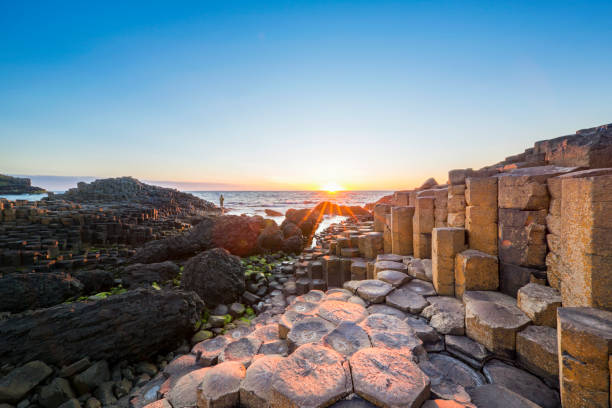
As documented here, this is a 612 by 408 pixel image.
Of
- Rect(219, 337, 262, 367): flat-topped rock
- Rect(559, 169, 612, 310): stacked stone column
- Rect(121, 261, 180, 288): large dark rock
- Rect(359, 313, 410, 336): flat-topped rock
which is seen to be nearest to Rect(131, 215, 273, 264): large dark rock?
Rect(121, 261, 180, 288): large dark rock

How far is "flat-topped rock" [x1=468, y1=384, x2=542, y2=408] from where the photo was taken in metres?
1.96

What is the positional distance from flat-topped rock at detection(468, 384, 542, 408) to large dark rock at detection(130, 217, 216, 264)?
34.8 ft

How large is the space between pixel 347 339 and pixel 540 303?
91.1 inches

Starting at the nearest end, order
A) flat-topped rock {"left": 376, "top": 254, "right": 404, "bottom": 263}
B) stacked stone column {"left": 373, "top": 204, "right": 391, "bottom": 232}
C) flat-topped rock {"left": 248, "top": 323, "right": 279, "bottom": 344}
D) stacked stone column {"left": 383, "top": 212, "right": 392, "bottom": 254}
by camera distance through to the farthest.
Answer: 1. flat-topped rock {"left": 248, "top": 323, "right": 279, "bottom": 344}
2. flat-topped rock {"left": 376, "top": 254, "right": 404, "bottom": 263}
3. stacked stone column {"left": 383, "top": 212, "right": 392, "bottom": 254}
4. stacked stone column {"left": 373, "top": 204, "right": 391, "bottom": 232}

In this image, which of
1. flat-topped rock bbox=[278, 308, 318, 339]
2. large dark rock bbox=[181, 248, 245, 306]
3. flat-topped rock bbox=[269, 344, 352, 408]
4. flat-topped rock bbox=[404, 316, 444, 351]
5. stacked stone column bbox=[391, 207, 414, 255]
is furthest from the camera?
large dark rock bbox=[181, 248, 245, 306]

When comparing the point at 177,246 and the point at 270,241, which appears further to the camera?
the point at 270,241

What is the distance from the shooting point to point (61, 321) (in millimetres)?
3867

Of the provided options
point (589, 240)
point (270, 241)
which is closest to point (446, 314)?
point (589, 240)

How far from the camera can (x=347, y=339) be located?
2662 mm

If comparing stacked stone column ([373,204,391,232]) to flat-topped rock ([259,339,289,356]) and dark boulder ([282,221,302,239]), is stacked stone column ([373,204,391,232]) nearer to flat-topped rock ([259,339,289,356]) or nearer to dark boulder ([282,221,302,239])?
flat-topped rock ([259,339,289,356])

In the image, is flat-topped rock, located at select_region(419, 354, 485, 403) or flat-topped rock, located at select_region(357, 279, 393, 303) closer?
flat-topped rock, located at select_region(419, 354, 485, 403)

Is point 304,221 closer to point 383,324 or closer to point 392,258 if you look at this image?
point 392,258

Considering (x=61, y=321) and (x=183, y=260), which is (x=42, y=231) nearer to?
(x=183, y=260)

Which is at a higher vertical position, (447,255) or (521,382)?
(447,255)
